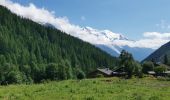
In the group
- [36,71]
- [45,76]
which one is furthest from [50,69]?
[36,71]

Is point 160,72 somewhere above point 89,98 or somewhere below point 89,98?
above

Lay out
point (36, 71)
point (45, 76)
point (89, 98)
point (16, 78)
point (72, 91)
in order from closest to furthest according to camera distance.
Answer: point (89, 98)
point (72, 91)
point (16, 78)
point (45, 76)
point (36, 71)

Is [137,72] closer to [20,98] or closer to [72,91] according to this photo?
[72,91]

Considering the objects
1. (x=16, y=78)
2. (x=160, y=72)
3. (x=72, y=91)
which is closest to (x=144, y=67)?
(x=160, y=72)

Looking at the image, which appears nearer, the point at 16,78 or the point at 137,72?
the point at 137,72

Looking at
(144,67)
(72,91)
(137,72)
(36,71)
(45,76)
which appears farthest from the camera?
(36,71)

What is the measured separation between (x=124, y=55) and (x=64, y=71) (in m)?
30.7

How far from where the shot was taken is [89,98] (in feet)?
97.5

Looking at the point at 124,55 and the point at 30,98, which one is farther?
the point at 124,55

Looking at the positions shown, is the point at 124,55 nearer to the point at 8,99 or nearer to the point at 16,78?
the point at 16,78

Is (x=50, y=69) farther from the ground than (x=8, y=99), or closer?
farther from the ground

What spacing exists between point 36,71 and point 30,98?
146724 millimetres

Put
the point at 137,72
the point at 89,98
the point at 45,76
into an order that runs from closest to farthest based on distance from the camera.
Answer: the point at 89,98 → the point at 137,72 → the point at 45,76

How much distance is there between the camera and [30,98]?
101 ft
